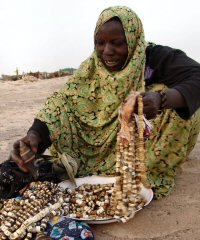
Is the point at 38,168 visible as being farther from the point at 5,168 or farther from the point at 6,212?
the point at 6,212

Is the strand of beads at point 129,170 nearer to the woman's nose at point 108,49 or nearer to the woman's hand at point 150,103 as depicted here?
the woman's hand at point 150,103

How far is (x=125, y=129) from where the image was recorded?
8.36 feet

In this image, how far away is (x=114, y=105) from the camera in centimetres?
321

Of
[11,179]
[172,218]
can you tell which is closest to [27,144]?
[11,179]

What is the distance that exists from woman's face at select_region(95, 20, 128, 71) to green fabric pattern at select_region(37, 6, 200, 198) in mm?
41

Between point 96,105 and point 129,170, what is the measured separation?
0.97 m

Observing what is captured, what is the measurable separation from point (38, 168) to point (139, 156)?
3.15 feet

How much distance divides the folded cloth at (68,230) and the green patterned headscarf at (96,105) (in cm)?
77

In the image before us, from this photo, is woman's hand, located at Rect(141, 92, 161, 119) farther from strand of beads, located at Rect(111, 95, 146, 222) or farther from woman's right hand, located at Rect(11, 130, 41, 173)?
woman's right hand, located at Rect(11, 130, 41, 173)

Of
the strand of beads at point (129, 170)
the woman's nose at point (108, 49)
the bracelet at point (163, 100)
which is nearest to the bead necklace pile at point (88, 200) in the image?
the strand of beads at point (129, 170)

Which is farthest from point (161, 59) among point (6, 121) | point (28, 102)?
point (28, 102)

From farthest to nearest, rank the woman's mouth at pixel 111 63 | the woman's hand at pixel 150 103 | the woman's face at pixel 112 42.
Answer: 1. the woman's mouth at pixel 111 63
2. the woman's face at pixel 112 42
3. the woman's hand at pixel 150 103

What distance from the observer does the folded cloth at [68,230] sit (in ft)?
8.23

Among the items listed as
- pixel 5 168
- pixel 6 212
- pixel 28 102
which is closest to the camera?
pixel 6 212
